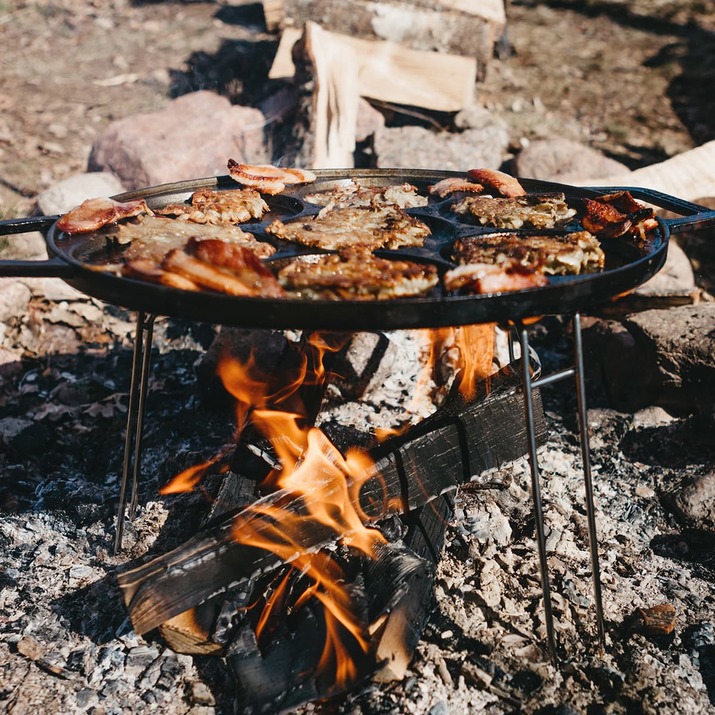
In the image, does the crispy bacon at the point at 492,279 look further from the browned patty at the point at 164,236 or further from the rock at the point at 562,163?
the rock at the point at 562,163

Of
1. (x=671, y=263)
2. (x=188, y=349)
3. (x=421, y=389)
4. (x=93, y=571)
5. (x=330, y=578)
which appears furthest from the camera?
(x=671, y=263)

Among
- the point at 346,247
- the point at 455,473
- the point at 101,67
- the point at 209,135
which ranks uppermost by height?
the point at 346,247

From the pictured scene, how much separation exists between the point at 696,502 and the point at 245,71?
9114mm

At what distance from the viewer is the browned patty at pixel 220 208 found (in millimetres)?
3633

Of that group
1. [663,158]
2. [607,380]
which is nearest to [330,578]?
[607,380]

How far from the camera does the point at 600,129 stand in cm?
1056

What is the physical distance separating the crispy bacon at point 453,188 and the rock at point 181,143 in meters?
4.44

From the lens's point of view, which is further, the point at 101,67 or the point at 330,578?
the point at 101,67

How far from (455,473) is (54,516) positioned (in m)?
2.32

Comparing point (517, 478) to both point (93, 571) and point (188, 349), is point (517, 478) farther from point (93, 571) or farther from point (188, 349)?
point (188, 349)

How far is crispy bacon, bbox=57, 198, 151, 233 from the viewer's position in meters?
3.18

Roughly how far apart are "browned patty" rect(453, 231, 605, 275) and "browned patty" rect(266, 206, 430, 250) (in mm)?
332

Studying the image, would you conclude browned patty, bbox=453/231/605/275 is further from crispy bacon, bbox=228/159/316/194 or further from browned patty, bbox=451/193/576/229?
crispy bacon, bbox=228/159/316/194

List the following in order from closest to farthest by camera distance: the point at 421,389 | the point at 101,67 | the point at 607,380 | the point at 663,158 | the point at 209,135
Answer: the point at 421,389
the point at 607,380
the point at 209,135
the point at 663,158
the point at 101,67
